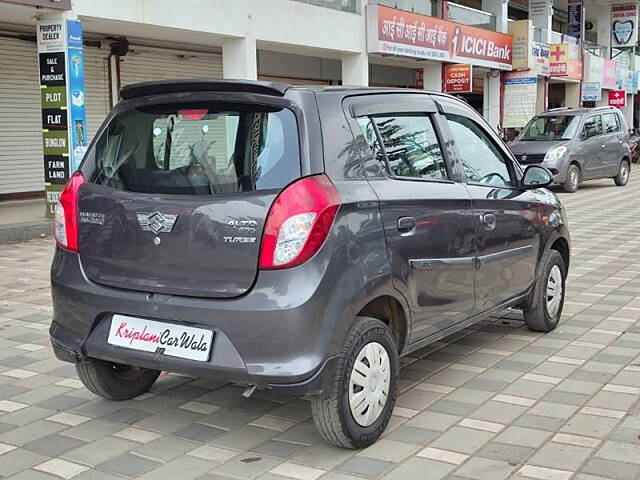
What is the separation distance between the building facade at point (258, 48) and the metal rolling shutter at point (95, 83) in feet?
0.07

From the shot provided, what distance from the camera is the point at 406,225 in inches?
150

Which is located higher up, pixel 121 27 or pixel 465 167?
pixel 121 27

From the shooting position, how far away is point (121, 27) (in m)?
12.4

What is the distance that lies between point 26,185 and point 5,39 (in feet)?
8.94

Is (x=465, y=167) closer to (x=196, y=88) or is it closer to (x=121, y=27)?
(x=196, y=88)

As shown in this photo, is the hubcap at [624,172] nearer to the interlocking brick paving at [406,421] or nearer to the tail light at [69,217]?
the interlocking brick paving at [406,421]

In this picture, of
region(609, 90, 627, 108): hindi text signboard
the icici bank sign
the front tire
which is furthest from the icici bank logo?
the front tire

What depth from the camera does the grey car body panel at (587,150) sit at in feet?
52.7

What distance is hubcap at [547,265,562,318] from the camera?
553cm

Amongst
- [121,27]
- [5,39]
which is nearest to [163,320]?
[121,27]

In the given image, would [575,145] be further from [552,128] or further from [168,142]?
[168,142]

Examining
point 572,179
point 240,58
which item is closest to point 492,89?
point 572,179

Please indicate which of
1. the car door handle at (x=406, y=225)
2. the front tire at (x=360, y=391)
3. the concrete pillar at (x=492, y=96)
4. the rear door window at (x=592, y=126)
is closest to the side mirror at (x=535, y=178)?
the car door handle at (x=406, y=225)

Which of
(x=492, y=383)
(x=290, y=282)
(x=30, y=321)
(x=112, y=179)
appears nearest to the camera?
(x=290, y=282)
